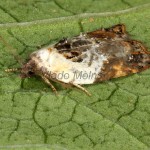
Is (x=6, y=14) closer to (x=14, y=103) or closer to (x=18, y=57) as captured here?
(x=18, y=57)

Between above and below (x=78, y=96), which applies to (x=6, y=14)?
above

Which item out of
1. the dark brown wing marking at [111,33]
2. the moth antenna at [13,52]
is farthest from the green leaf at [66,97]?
the dark brown wing marking at [111,33]

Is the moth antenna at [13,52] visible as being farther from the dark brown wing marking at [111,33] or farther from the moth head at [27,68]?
the dark brown wing marking at [111,33]

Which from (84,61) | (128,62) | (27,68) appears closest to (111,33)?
(128,62)

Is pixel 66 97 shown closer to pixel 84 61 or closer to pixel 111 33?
pixel 84 61

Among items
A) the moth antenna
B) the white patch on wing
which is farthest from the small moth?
the moth antenna

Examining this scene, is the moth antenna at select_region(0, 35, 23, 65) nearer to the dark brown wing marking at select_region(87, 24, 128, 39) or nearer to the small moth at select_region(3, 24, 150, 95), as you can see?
the small moth at select_region(3, 24, 150, 95)

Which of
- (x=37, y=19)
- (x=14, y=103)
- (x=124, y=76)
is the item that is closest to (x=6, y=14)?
(x=37, y=19)
